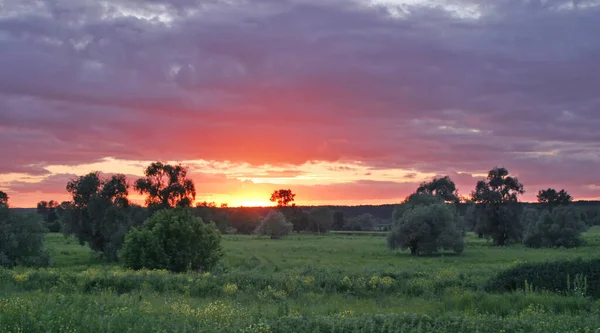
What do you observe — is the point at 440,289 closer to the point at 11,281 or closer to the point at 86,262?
the point at 11,281

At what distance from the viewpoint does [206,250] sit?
1384 inches

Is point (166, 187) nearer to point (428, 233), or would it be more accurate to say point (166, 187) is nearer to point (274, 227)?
point (428, 233)

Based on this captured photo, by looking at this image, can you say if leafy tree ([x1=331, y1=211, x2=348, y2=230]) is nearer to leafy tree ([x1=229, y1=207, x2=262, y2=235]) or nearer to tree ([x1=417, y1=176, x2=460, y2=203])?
leafy tree ([x1=229, y1=207, x2=262, y2=235])

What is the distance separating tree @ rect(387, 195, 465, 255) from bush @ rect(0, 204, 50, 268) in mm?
34835

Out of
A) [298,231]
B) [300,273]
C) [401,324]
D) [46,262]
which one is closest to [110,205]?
[46,262]

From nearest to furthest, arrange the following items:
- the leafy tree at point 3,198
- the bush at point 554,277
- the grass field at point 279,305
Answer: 1. the grass field at point 279,305
2. the bush at point 554,277
3. the leafy tree at point 3,198

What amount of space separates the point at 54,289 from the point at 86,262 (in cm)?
3190

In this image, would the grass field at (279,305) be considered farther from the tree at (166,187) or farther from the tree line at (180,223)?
the tree at (166,187)

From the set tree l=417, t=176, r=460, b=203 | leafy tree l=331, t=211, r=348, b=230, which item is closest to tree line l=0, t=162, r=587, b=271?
tree l=417, t=176, r=460, b=203

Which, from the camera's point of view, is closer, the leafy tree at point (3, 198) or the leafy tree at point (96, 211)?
the leafy tree at point (3, 198)

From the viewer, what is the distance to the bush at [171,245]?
3359cm

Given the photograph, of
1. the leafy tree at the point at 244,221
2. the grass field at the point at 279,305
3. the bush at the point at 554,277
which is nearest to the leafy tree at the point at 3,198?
the grass field at the point at 279,305

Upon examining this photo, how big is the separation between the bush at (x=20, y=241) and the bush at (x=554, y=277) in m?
35.3

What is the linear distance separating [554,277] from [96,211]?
45.9m
